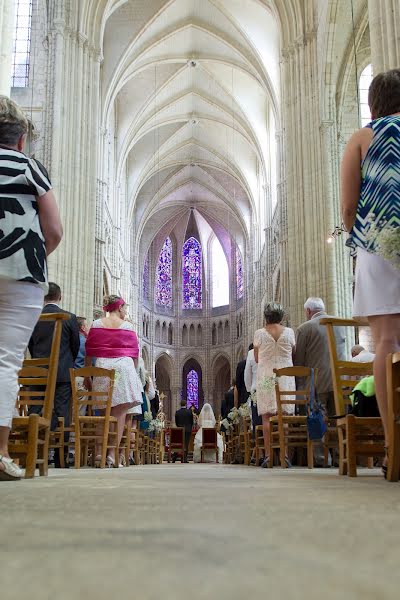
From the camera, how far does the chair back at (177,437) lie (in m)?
17.9

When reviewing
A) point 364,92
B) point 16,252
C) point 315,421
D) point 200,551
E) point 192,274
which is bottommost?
point 200,551

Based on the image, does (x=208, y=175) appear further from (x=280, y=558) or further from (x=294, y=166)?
(x=280, y=558)

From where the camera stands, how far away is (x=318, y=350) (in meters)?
6.74

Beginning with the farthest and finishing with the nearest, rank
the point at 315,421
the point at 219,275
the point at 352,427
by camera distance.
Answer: the point at 219,275, the point at 315,421, the point at 352,427

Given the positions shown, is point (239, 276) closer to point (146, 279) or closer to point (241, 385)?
point (146, 279)

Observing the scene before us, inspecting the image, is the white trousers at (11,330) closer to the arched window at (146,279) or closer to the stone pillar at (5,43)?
the stone pillar at (5,43)

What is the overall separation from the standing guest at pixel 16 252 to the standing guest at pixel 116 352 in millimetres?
3379

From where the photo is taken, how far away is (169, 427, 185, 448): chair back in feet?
58.8

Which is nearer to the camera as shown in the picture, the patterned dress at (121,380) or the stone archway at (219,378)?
the patterned dress at (121,380)

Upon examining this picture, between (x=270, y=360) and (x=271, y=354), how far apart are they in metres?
0.06

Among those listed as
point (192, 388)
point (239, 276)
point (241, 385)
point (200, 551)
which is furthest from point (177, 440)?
point (192, 388)

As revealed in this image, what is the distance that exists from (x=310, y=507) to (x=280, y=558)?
0.78 m

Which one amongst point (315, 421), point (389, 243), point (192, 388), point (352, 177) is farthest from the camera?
point (192, 388)

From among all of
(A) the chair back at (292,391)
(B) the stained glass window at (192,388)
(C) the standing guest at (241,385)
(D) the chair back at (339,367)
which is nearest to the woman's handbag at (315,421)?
(A) the chair back at (292,391)
